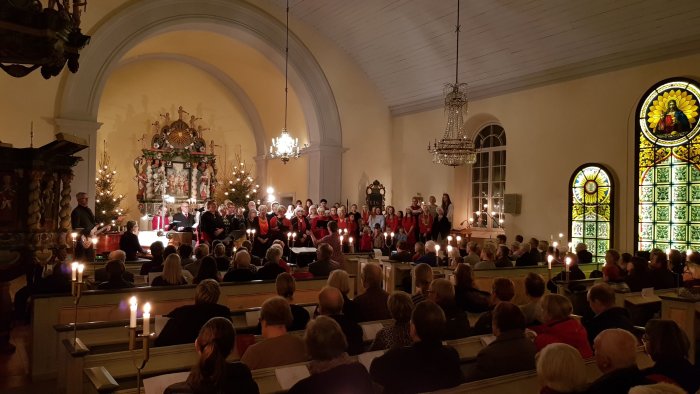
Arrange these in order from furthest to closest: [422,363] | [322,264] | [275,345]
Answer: [322,264] → [275,345] → [422,363]

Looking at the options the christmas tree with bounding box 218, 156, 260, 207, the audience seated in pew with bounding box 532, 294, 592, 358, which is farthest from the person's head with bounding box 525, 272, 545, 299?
the christmas tree with bounding box 218, 156, 260, 207

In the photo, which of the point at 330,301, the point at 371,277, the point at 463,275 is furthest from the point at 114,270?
the point at 463,275

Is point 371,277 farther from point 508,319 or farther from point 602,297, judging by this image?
point 602,297

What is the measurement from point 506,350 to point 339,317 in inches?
50.6

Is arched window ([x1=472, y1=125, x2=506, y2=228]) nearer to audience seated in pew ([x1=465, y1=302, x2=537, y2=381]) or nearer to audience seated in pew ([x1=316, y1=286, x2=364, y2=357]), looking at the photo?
audience seated in pew ([x1=316, y1=286, x2=364, y2=357])

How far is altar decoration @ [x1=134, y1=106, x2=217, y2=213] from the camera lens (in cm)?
1786

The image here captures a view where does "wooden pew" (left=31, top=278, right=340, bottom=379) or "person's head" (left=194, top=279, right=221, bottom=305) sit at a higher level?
"person's head" (left=194, top=279, right=221, bottom=305)

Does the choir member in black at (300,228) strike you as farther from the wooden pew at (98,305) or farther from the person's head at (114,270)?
the person's head at (114,270)

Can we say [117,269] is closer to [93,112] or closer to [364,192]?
[93,112]

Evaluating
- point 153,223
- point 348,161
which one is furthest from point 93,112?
point 348,161

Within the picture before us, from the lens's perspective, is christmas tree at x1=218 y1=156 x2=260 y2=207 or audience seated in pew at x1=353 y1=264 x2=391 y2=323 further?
christmas tree at x1=218 y1=156 x2=260 y2=207

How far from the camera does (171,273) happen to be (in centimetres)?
613

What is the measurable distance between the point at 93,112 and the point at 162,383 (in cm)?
1090

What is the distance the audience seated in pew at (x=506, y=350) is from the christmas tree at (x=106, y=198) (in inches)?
539
